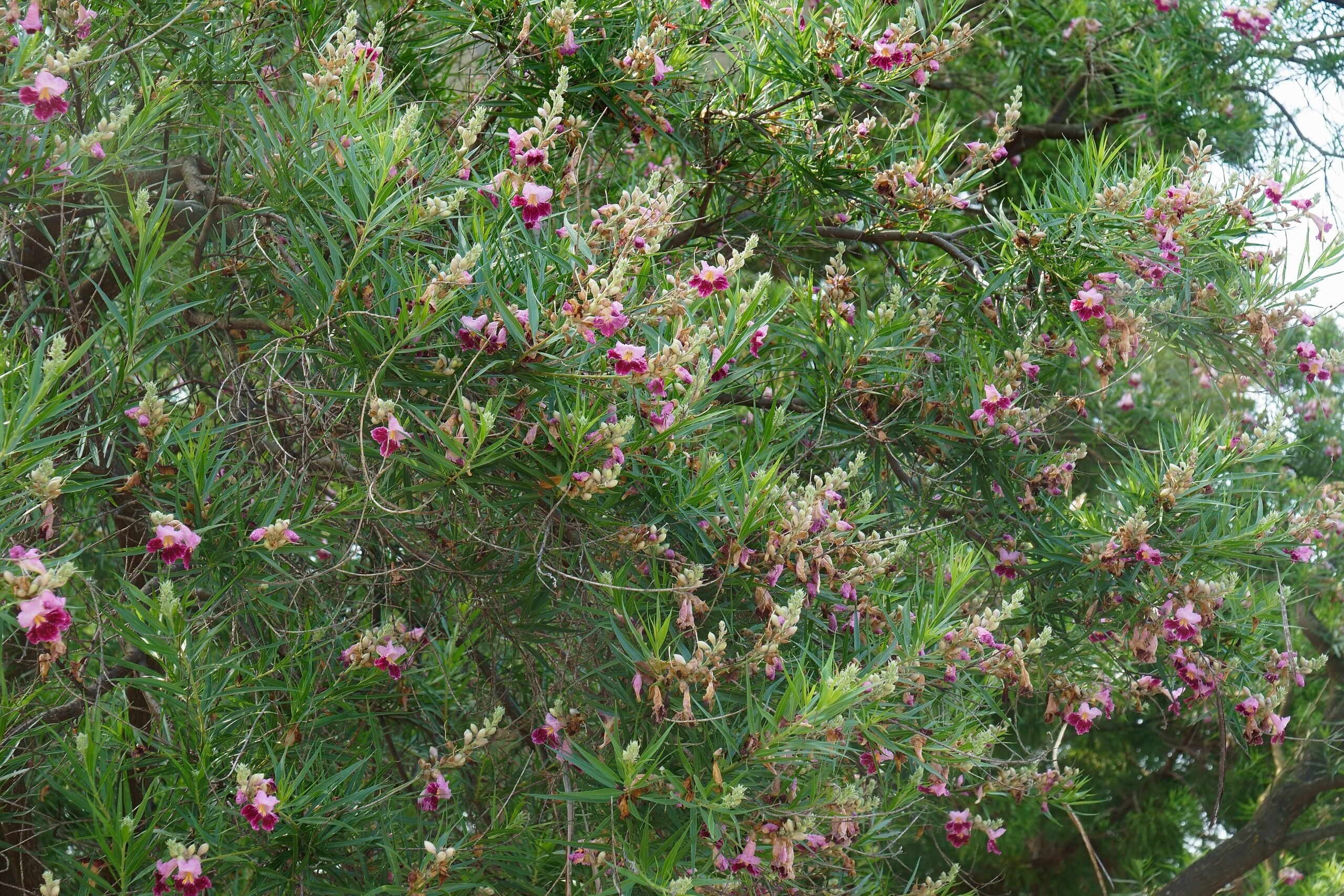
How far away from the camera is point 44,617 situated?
1.24 meters

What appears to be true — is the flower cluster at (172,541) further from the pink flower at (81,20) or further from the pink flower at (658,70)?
the pink flower at (658,70)

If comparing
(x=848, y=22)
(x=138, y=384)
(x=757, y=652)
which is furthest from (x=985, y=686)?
(x=138, y=384)

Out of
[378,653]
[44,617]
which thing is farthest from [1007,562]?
[44,617]

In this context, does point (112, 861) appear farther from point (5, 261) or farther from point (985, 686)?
point (985, 686)

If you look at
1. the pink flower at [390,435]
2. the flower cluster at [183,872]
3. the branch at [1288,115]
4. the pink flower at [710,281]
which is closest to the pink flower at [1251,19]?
the branch at [1288,115]

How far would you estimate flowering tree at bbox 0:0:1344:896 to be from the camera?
160 centimetres

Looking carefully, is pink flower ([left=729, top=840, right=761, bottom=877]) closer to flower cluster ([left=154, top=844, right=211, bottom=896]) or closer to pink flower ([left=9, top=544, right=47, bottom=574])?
flower cluster ([left=154, top=844, right=211, bottom=896])

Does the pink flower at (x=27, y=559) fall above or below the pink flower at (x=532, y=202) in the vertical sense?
above

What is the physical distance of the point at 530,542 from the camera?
1.96 meters

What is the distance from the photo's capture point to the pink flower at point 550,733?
185cm

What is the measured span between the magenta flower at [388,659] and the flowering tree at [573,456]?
0.13 feet

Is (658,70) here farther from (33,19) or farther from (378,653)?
(378,653)

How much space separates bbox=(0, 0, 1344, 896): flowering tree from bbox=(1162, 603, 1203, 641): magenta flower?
0.02 meters

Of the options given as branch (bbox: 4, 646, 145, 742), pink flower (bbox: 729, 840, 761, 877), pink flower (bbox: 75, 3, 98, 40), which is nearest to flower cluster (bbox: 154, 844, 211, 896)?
branch (bbox: 4, 646, 145, 742)
